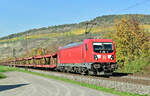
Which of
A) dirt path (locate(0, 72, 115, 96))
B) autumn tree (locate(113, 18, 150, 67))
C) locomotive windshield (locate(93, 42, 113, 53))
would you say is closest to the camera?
dirt path (locate(0, 72, 115, 96))

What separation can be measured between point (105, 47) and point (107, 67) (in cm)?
202

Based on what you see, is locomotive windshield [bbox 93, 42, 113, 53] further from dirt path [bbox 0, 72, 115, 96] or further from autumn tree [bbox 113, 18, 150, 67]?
autumn tree [bbox 113, 18, 150, 67]

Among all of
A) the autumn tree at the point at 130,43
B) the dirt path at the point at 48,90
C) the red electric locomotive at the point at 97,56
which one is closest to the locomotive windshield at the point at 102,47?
the red electric locomotive at the point at 97,56

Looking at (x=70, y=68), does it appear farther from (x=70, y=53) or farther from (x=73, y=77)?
(x=73, y=77)

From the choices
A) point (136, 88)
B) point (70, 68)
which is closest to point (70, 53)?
point (70, 68)

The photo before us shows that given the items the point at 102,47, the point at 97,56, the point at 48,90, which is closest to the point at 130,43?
the point at 102,47

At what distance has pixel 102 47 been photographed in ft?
81.1

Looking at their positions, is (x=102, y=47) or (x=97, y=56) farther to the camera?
(x=102, y=47)

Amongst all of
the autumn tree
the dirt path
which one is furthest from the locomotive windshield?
the autumn tree

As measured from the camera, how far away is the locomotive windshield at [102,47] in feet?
80.4

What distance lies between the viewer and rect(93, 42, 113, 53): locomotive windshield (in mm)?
24516

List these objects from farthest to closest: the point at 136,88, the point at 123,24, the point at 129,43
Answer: the point at 123,24 < the point at 129,43 < the point at 136,88

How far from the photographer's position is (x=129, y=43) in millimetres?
43031

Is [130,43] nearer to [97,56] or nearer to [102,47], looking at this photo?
[102,47]
